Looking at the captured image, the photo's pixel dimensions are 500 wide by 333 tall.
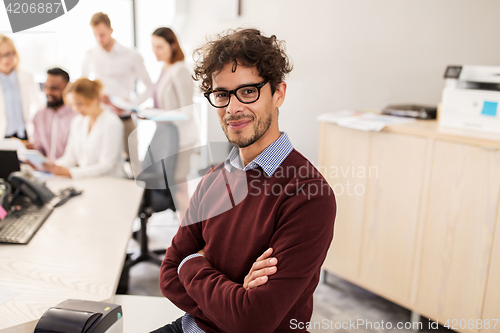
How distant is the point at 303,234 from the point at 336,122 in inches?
55.0

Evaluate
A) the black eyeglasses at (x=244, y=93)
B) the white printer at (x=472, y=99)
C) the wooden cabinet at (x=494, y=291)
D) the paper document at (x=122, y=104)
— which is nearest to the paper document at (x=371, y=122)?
the white printer at (x=472, y=99)

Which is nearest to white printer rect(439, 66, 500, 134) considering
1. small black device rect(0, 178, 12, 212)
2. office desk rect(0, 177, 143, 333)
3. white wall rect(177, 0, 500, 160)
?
white wall rect(177, 0, 500, 160)

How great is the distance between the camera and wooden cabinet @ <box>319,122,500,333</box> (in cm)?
180

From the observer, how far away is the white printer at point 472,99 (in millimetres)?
1873

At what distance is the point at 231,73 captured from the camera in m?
1.11

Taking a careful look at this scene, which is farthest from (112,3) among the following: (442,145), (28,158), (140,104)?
(442,145)

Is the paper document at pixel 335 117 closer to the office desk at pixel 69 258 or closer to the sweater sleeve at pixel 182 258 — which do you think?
the office desk at pixel 69 258

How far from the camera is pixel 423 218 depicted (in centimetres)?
201

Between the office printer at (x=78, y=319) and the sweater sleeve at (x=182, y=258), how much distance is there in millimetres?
174

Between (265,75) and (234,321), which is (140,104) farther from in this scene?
(234,321)

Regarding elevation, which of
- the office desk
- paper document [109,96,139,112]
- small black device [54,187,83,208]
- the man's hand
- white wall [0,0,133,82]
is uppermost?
white wall [0,0,133,82]

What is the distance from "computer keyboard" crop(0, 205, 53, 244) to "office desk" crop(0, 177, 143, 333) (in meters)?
0.02

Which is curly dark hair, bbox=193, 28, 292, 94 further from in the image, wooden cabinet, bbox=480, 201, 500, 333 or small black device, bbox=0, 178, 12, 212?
wooden cabinet, bbox=480, 201, 500, 333

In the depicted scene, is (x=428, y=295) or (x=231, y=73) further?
(x=428, y=295)
